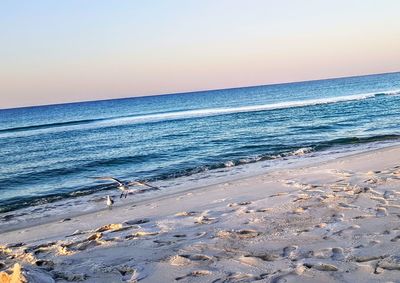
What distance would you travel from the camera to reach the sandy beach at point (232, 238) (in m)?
4.87

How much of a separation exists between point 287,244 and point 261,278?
4.00ft

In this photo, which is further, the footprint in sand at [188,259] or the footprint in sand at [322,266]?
the footprint in sand at [188,259]

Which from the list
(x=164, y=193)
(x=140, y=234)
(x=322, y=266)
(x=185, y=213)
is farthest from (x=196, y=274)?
(x=164, y=193)

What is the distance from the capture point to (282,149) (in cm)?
1886

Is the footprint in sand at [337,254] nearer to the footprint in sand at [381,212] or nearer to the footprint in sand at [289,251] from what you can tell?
the footprint in sand at [289,251]

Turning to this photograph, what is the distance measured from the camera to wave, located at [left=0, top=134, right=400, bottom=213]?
1235 cm

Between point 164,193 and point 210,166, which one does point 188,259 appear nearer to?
point 164,193

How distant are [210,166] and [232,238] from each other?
9674mm

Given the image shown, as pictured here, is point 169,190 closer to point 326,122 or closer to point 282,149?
point 282,149

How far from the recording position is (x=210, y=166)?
1591 cm

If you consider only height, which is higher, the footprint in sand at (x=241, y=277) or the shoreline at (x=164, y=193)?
the footprint in sand at (x=241, y=277)

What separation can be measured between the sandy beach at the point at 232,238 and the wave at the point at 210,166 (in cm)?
318

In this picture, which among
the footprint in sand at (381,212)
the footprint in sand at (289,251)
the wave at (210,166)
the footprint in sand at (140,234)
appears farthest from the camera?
the wave at (210,166)

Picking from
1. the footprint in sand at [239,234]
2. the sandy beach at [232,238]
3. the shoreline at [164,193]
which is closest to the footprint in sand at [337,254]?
the sandy beach at [232,238]
